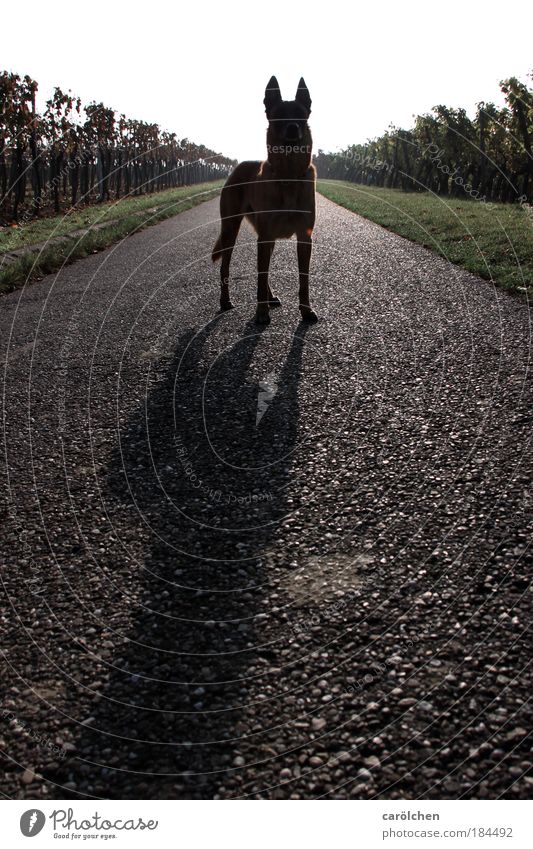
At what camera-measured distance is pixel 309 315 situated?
24.8ft

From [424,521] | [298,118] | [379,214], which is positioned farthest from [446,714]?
[379,214]

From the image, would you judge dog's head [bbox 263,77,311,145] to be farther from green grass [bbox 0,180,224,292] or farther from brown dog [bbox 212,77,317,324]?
green grass [bbox 0,180,224,292]

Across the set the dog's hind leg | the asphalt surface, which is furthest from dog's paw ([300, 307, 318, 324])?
the dog's hind leg

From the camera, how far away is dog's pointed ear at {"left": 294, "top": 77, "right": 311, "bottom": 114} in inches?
249

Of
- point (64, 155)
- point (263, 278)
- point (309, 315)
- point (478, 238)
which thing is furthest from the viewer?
point (64, 155)

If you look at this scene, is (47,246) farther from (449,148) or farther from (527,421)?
(449,148)

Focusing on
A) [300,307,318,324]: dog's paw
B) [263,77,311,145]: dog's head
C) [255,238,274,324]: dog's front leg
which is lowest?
[300,307,318,324]: dog's paw

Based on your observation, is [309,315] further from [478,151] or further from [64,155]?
[64,155]

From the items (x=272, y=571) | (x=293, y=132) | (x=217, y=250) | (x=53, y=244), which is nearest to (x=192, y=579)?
(x=272, y=571)

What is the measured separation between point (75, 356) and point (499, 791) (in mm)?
6054

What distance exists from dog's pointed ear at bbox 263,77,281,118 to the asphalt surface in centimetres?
223

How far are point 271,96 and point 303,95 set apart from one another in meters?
0.30

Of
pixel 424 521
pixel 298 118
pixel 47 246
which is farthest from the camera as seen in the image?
pixel 47 246

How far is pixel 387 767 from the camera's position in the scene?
6.91 feet
